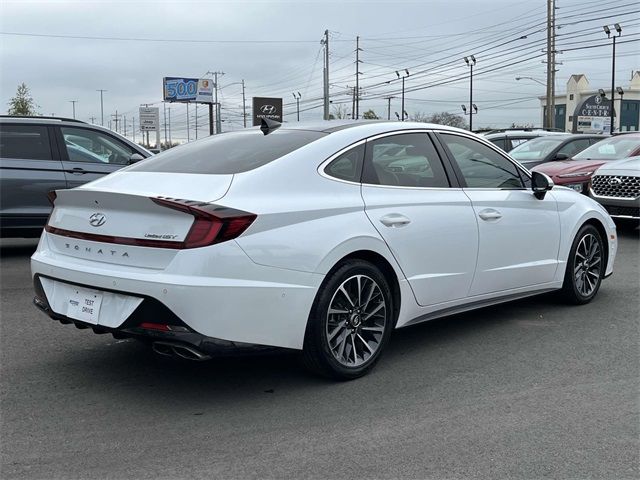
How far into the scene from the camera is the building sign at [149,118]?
48594 millimetres

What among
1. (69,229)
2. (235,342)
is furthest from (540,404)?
(69,229)

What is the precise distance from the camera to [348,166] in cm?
437

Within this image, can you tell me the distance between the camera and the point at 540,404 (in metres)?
3.85

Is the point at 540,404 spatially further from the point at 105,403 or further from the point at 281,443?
the point at 105,403

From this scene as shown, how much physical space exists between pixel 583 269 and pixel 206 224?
402 centimetres

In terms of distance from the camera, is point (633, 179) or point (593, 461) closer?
point (593, 461)

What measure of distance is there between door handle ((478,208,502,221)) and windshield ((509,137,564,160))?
8.82m

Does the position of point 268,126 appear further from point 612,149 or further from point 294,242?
point 612,149

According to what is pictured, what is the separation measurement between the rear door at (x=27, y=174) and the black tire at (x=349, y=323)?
5646mm

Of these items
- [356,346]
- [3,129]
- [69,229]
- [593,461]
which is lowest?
[593,461]

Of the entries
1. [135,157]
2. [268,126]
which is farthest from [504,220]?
[135,157]

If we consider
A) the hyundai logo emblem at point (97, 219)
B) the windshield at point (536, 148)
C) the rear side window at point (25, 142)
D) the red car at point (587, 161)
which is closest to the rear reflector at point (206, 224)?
the hyundai logo emblem at point (97, 219)

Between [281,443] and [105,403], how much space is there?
117cm

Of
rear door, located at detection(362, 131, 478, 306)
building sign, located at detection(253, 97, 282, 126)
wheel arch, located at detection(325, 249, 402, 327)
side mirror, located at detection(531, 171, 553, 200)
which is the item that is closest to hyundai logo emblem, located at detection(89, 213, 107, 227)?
wheel arch, located at detection(325, 249, 402, 327)
